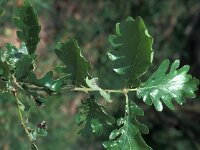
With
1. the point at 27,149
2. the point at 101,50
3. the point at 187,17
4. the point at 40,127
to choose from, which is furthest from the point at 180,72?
the point at 187,17

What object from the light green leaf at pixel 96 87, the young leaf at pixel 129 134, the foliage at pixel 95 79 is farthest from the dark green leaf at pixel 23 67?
the young leaf at pixel 129 134

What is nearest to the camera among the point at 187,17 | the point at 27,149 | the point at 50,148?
the point at 27,149

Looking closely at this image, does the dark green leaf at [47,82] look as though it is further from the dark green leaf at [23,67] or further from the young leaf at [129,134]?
the young leaf at [129,134]

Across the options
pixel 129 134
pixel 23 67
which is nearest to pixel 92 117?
pixel 129 134

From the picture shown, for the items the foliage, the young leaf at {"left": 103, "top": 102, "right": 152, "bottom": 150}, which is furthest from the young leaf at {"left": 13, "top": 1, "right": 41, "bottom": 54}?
the young leaf at {"left": 103, "top": 102, "right": 152, "bottom": 150}

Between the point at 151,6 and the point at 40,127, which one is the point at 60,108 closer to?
the point at 151,6
